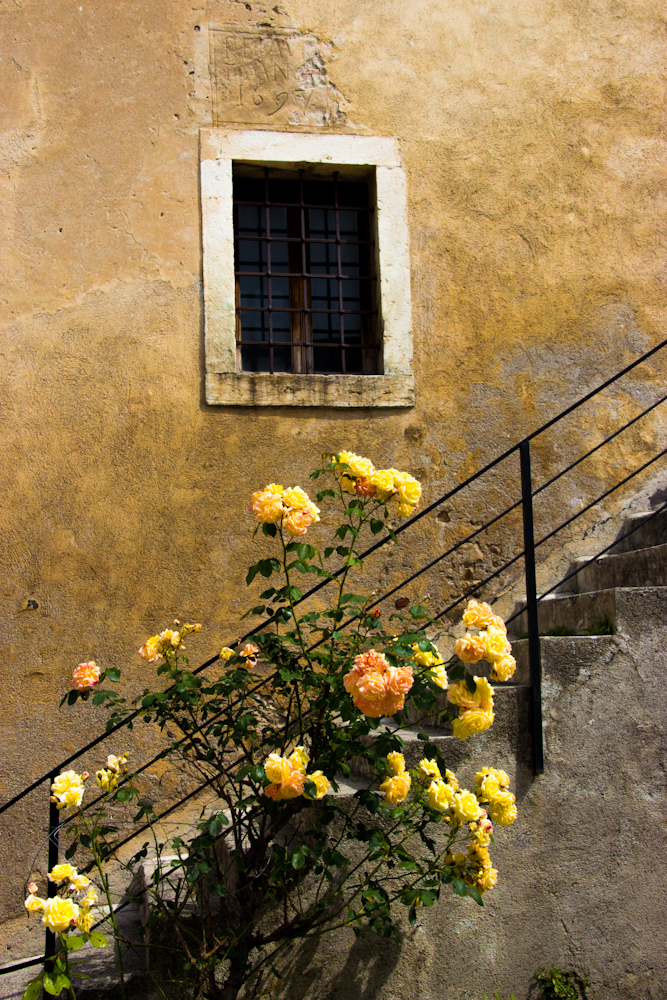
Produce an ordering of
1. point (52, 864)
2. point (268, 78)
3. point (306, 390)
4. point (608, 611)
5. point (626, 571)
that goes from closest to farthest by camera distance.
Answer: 1. point (52, 864)
2. point (608, 611)
3. point (626, 571)
4. point (306, 390)
5. point (268, 78)

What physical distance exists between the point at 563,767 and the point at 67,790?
70.5 inches

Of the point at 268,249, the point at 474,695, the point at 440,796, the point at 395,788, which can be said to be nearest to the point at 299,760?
the point at 395,788

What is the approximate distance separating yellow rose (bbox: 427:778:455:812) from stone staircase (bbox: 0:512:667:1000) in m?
0.48

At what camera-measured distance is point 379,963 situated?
118 inches

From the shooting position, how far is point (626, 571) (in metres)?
3.87

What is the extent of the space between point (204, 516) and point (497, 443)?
5.42 feet

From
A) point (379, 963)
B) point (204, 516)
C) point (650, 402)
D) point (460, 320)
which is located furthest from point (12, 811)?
point (650, 402)

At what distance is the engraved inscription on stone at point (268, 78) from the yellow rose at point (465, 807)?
12.3 feet

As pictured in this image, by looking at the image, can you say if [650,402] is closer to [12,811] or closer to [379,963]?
[379,963]

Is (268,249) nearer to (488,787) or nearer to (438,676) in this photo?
(438,676)

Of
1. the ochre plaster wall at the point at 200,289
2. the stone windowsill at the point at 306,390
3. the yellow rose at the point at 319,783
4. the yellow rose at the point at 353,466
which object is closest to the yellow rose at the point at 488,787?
the yellow rose at the point at 319,783

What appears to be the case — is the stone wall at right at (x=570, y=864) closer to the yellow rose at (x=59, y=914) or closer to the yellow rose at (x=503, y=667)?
the yellow rose at (x=503, y=667)

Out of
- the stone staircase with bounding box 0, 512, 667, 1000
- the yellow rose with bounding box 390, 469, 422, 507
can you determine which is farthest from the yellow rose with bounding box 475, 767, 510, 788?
the yellow rose with bounding box 390, 469, 422, 507

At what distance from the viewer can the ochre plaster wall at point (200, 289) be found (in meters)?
4.33
